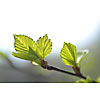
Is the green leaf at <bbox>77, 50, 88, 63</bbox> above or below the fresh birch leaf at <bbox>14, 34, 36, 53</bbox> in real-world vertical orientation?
below

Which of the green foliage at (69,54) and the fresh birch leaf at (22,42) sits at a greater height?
the fresh birch leaf at (22,42)

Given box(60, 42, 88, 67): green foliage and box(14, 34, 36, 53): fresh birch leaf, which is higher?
box(14, 34, 36, 53): fresh birch leaf

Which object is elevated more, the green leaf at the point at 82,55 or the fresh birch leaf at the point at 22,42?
the fresh birch leaf at the point at 22,42

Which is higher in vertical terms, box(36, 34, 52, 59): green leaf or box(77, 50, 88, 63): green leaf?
box(36, 34, 52, 59): green leaf
